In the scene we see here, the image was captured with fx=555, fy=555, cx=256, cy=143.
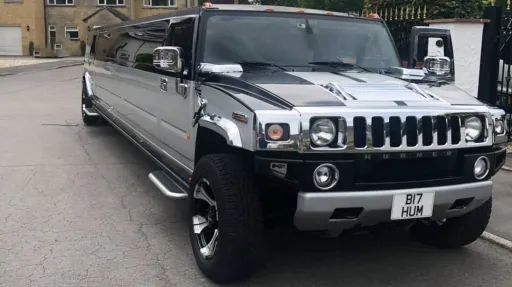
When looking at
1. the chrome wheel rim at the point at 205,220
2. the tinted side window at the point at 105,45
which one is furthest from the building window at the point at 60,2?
the chrome wheel rim at the point at 205,220

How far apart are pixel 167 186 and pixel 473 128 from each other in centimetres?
259

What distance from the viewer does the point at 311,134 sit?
3463 mm

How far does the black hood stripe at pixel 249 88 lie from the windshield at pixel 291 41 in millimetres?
382

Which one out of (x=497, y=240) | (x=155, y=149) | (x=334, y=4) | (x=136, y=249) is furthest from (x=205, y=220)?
(x=334, y=4)

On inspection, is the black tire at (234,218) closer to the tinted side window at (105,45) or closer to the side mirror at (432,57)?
the side mirror at (432,57)

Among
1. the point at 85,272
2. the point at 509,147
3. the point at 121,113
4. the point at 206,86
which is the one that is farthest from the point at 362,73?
the point at 509,147

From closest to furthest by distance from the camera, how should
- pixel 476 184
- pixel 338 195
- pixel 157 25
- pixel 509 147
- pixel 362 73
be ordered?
pixel 338 195 → pixel 476 184 → pixel 362 73 → pixel 157 25 → pixel 509 147

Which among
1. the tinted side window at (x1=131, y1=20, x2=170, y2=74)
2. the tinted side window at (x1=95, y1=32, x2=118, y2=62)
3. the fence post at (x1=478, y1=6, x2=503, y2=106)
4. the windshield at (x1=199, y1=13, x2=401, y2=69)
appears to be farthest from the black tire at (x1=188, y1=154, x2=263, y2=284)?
the fence post at (x1=478, y1=6, x2=503, y2=106)

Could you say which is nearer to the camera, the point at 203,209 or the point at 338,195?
the point at 338,195

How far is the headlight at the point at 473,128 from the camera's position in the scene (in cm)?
384

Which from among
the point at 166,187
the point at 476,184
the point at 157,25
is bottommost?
the point at 166,187

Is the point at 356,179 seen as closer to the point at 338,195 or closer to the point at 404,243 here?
the point at 338,195

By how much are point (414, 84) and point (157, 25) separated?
2.87 m

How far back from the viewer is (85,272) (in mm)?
4180
